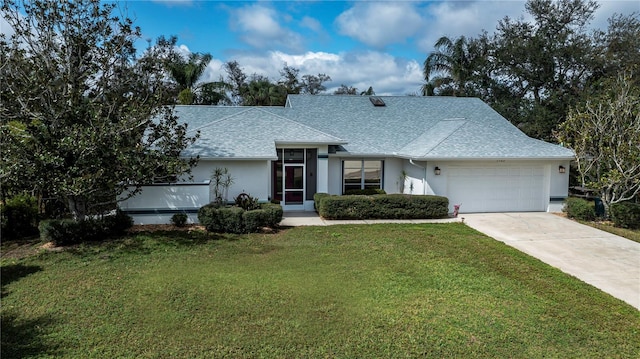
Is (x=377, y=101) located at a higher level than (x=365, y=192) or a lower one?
higher

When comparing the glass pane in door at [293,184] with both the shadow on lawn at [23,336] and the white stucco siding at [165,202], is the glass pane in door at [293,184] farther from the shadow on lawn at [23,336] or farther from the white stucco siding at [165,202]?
the shadow on lawn at [23,336]

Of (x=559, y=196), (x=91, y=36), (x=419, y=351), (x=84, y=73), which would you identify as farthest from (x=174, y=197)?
(x=559, y=196)

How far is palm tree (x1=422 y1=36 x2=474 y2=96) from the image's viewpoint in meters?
31.4

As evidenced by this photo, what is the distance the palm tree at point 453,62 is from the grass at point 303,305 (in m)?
24.2

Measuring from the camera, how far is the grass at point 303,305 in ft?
18.4

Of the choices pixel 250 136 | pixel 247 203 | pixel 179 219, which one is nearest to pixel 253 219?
pixel 247 203

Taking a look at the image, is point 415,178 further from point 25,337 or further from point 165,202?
point 25,337

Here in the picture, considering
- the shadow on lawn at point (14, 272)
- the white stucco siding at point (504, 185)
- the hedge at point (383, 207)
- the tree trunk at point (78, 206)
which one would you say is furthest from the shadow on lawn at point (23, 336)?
the white stucco siding at point (504, 185)

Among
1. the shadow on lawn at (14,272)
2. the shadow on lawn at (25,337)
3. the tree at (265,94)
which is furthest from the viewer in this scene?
the tree at (265,94)

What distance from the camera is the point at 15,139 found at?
32.6 ft

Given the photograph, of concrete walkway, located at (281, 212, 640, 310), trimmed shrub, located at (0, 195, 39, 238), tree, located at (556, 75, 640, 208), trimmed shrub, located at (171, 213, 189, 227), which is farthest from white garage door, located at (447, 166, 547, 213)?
trimmed shrub, located at (0, 195, 39, 238)

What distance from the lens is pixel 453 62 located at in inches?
1233

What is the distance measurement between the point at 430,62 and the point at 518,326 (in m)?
28.7

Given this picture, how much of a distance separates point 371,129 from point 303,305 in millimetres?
13805
